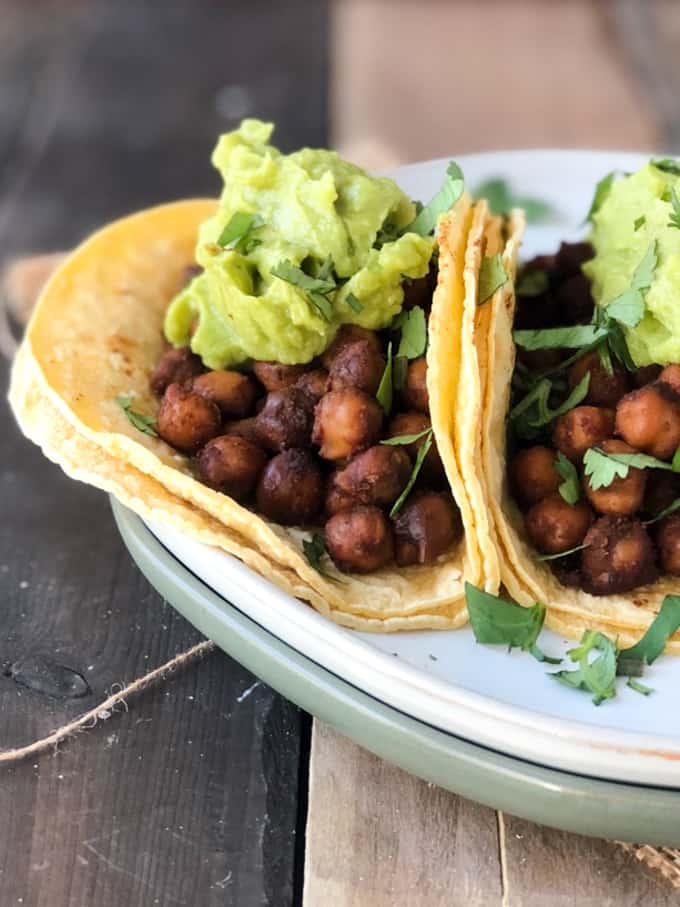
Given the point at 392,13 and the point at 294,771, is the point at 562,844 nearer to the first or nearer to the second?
the point at 294,771

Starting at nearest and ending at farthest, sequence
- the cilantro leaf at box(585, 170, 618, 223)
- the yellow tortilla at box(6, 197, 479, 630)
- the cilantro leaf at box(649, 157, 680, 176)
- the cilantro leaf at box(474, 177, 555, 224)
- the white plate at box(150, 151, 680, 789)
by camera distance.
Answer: the white plate at box(150, 151, 680, 789), the yellow tortilla at box(6, 197, 479, 630), the cilantro leaf at box(649, 157, 680, 176), the cilantro leaf at box(585, 170, 618, 223), the cilantro leaf at box(474, 177, 555, 224)

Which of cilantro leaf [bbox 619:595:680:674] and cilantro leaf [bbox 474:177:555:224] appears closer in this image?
cilantro leaf [bbox 619:595:680:674]

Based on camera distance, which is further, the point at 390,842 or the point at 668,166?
the point at 668,166

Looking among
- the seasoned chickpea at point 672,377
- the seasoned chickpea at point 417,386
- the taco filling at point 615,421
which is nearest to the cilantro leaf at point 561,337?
the taco filling at point 615,421

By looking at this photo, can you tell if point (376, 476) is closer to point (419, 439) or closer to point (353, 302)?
point (419, 439)

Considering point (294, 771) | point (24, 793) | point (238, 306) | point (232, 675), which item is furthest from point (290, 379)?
point (24, 793)

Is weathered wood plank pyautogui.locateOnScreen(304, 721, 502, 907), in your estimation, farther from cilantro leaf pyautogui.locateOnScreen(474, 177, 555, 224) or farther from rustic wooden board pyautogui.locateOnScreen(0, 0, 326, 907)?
cilantro leaf pyautogui.locateOnScreen(474, 177, 555, 224)

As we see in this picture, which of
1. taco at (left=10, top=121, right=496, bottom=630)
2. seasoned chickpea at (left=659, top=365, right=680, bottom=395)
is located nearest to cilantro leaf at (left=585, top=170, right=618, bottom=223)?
taco at (left=10, top=121, right=496, bottom=630)

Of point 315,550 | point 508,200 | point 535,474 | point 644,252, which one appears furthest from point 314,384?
point 508,200
